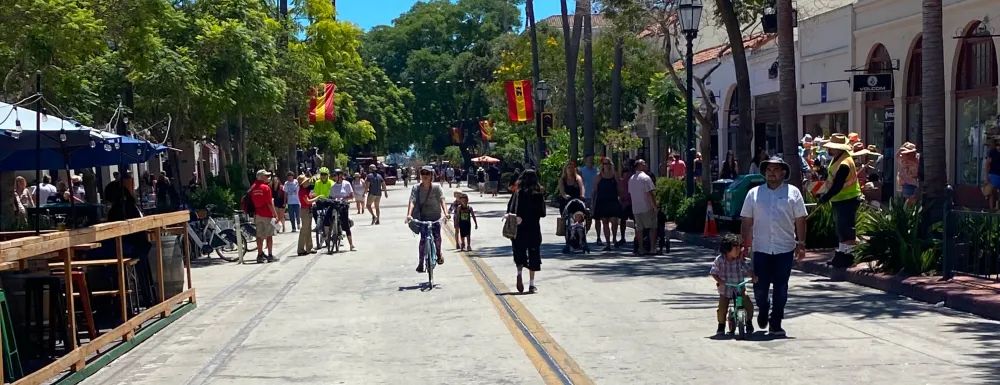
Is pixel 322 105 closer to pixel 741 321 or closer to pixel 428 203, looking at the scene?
pixel 428 203

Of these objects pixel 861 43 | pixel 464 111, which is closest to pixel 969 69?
pixel 861 43

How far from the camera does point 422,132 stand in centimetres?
9812

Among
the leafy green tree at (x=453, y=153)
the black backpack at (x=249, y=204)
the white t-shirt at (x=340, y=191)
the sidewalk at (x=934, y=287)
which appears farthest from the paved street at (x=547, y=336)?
the leafy green tree at (x=453, y=153)

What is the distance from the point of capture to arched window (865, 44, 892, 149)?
30656 mm

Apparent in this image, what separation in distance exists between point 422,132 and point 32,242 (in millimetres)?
89388

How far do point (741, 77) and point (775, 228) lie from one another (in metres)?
13.2

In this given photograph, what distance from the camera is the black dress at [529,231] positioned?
49.4ft

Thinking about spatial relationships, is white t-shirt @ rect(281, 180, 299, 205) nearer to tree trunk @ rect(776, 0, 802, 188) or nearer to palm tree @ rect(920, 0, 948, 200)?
tree trunk @ rect(776, 0, 802, 188)

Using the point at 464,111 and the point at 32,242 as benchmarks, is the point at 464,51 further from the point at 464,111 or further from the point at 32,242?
the point at 32,242

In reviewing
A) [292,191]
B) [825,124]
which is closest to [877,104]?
[825,124]

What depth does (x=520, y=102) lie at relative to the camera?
159 ft

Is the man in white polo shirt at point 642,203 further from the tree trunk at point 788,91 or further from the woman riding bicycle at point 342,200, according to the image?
the woman riding bicycle at point 342,200

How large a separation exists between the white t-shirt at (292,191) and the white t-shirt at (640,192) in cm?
1344

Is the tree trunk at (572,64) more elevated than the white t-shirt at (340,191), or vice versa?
the tree trunk at (572,64)
